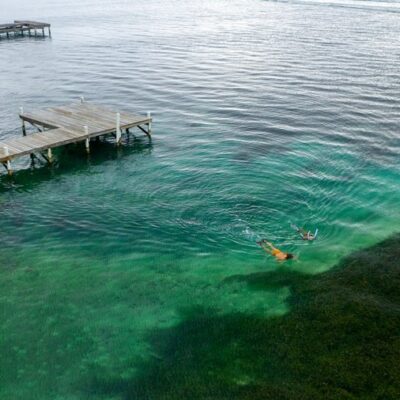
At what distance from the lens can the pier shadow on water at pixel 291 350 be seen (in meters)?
16.4

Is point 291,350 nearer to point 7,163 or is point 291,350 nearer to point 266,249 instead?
point 266,249

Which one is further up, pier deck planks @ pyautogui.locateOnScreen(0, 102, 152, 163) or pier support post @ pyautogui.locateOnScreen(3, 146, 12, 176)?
pier deck planks @ pyautogui.locateOnScreen(0, 102, 152, 163)

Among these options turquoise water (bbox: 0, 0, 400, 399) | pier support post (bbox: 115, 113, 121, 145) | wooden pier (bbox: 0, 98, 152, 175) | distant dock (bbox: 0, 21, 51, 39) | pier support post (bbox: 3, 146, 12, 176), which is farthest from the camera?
distant dock (bbox: 0, 21, 51, 39)

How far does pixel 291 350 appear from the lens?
1798cm

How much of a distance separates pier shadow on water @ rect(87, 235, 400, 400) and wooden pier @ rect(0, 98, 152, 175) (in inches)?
729

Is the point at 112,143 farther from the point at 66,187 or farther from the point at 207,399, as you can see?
the point at 207,399

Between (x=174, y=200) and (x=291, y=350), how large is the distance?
44.3 feet

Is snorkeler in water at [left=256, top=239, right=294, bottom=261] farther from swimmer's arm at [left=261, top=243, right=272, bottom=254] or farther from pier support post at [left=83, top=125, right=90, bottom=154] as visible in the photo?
pier support post at [left=83, top=125, right=90, bottom=154]

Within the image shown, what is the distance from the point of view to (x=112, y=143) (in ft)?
125

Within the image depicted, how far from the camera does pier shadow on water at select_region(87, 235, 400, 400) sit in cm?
1644

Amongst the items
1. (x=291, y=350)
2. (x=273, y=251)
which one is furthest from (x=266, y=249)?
(x=291, y=350)

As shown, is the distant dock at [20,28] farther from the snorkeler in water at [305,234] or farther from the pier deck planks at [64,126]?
the snorkeler in water at [305,234]

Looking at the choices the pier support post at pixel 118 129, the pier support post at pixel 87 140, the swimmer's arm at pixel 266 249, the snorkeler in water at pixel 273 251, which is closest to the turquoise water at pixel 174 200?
the snorkeler in water at pixel 273 251

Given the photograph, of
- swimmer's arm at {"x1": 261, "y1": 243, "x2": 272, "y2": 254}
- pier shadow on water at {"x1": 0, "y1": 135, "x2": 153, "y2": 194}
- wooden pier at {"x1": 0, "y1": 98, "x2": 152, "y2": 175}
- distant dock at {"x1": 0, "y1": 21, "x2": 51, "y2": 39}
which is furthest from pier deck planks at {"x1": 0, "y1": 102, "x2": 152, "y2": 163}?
distant dock at {"x1": 0, "y1": 21, "x2": 51, "y2": 39}
